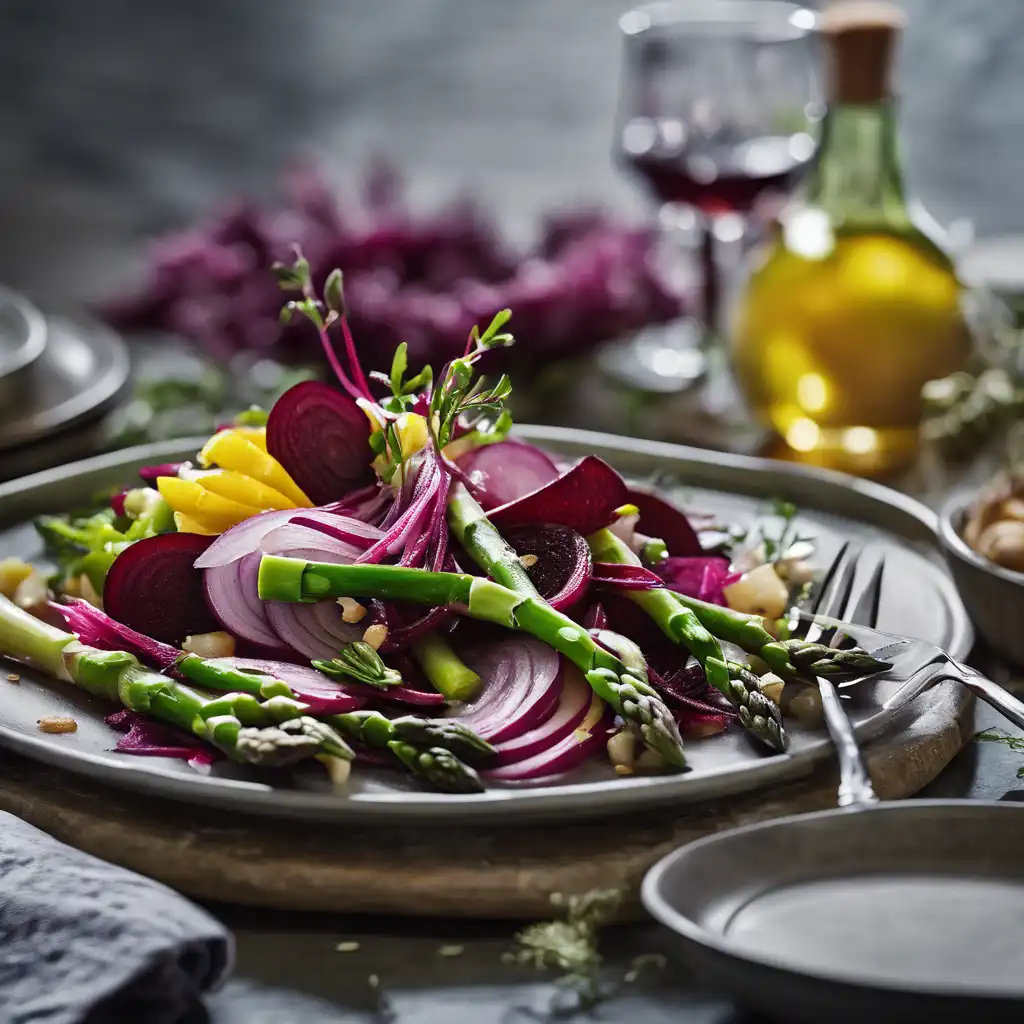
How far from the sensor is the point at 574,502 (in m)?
1.52

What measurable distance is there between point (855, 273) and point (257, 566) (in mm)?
1265

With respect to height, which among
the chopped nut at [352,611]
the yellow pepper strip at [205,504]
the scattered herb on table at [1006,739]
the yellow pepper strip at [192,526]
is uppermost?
the yellow pepper strip at [205,504]

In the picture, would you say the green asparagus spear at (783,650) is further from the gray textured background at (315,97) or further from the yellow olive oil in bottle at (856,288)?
the gray textured background at (315,97)

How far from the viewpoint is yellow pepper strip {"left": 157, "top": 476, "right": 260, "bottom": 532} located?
4.99 ft

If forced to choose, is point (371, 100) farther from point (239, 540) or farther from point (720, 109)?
point (239, 540)

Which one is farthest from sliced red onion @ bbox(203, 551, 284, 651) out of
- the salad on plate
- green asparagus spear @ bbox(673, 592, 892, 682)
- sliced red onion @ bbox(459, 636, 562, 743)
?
green asparagus spear @ bbox(673, 592, 892, 682)

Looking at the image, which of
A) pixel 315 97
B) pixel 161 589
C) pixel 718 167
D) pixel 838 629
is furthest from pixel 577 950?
pixel 315 97

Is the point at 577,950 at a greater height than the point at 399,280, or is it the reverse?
the point at 399,280

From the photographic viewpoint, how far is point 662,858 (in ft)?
3.88

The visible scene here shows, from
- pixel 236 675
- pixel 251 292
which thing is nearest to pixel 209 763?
pixel 236 675

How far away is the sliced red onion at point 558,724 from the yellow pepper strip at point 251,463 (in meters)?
0.39

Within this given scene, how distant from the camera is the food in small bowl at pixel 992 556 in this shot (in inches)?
61.8

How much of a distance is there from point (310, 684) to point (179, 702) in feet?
0.38

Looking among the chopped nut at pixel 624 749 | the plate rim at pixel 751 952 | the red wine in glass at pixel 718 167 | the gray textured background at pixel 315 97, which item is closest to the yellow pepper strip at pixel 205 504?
the chopped nut at pixel 624 749
